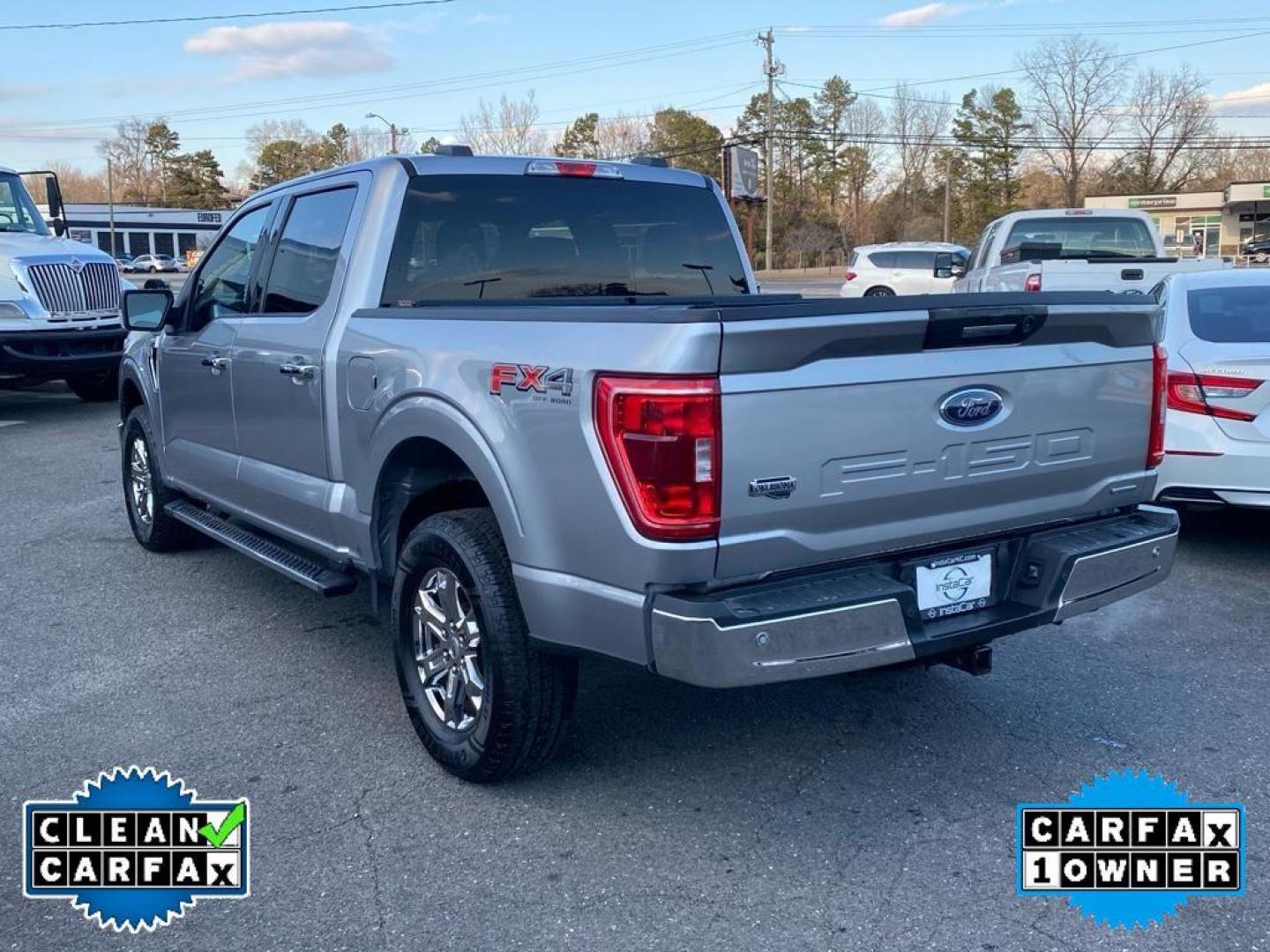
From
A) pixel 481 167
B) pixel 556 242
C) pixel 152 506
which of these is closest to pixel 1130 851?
pixel 556 242

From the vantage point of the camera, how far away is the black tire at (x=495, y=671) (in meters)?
3.55

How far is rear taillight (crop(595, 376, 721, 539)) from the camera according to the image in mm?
3016

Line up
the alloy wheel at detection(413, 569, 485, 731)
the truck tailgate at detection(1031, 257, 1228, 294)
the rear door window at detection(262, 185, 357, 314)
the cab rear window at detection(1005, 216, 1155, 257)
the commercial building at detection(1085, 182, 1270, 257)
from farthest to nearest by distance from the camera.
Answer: the commercial building at detection(1085, 182, 1270, 257) → the cab rear window at detection(1005, 216, 1155, 257) → the truck tailgate at detection(1031, 257, 1228, 294) → the rear door window at detection(262, 185, 357, 314) → the alloy wheel at detection(413, 569, 485, 731)

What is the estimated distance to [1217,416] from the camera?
19.8 feet

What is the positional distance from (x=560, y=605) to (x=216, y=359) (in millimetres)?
2851

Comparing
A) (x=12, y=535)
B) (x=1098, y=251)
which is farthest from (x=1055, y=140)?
(x=12, y=535)

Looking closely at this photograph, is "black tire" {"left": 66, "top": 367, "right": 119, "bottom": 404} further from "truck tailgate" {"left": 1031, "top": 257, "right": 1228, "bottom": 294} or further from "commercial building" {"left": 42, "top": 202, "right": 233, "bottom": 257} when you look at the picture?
"commercial building" {"left": 42, "top": 202, "right": 233, "bottom": 257}

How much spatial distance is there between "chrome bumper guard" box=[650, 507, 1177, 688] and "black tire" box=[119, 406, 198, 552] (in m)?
4.36

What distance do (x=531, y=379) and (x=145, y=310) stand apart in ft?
11.6

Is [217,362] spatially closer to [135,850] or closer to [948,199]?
[135,850]

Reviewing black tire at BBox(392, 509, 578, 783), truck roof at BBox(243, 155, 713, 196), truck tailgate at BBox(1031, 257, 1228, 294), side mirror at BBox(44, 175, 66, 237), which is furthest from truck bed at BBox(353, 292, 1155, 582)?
side mirror at BBox(44, 175, 66, 237)

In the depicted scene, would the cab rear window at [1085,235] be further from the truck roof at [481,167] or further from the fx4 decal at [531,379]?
the fx4 decal at [531,379]

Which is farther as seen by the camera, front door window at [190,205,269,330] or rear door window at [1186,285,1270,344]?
rear door window at [1186,285,1270,344]

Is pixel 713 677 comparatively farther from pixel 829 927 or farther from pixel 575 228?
pixel 575 228
